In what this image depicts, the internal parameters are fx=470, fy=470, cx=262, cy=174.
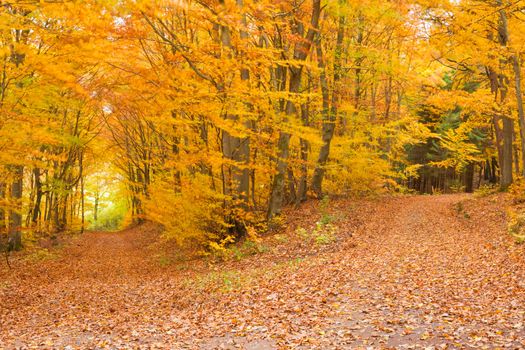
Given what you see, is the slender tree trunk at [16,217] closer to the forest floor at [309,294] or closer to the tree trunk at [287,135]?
the forest floor at [309,294]

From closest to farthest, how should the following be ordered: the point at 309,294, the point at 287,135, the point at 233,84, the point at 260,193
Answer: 1. the point at 309,294
2. the point at 233,84
3. the point at 287,135
4. the point at 260,193

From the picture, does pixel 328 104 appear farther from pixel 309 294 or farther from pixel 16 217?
pixel 16 217

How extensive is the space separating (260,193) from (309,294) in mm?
10421

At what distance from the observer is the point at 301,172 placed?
19.9 meters

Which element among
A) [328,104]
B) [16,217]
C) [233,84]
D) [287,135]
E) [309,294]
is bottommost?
[309,294]

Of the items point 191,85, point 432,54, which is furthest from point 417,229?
point 191,85

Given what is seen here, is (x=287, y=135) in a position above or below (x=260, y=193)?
above

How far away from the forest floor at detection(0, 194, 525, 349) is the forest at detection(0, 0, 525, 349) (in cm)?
6

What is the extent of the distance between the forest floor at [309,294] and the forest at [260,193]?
2.5 inches

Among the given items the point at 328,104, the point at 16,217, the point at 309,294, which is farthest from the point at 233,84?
the point at 16,217

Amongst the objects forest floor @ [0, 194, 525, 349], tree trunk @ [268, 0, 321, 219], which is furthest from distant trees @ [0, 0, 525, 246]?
forest floor @ [0, 194, 525, 349]

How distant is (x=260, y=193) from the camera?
19859 mm

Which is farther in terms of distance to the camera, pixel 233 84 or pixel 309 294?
pixel 233 84

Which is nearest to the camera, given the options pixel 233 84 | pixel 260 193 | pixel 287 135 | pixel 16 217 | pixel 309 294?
pixel 309 294
